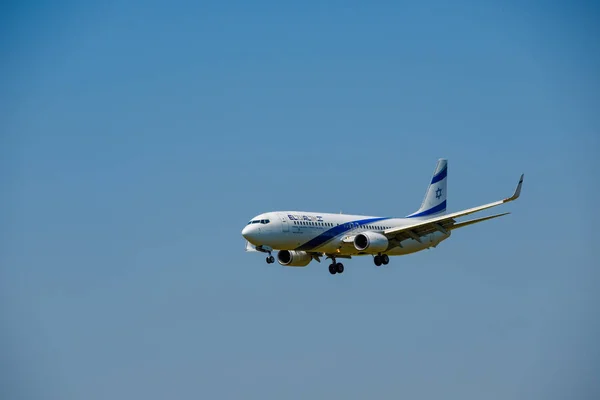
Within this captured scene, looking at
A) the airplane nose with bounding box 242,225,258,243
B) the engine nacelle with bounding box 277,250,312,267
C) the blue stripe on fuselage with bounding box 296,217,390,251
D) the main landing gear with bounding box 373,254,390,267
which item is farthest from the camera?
Answer: the main landing gear with bounding box 373,254,390,267

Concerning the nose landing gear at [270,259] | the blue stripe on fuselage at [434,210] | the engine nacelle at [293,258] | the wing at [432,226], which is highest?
the blue stripe on fuselage at [434,210]

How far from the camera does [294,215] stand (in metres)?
70.1

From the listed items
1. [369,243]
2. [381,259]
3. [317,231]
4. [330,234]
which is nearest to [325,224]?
[330,234]

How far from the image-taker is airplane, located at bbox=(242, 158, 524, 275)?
68688mm

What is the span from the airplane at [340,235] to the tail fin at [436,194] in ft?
8.57

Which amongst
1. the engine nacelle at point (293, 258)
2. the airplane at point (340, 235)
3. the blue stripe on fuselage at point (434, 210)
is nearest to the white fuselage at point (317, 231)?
the airplane at point (340, 235)

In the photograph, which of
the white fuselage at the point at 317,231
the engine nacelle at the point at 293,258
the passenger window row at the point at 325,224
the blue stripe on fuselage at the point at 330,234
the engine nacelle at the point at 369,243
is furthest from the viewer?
the engine nacelle at the point at 293,258

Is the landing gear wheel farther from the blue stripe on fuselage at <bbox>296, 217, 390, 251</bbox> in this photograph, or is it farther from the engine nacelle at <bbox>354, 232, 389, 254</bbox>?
the blue stripe on fuselage at <bbox>296, 217, 390, 251</bbox>

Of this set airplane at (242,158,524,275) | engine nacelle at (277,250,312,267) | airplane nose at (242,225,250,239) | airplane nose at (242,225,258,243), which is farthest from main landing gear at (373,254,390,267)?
airplane nose at (242,225,250,239)

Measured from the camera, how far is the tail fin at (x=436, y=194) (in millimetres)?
83188

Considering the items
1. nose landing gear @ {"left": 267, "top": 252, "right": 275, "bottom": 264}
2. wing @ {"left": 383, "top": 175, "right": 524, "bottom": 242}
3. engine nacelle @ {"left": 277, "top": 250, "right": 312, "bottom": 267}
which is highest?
wing @ {"left": 383, "top": 175, "right": 524, "bottom": 242}

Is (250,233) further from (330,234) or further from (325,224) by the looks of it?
(330,234)

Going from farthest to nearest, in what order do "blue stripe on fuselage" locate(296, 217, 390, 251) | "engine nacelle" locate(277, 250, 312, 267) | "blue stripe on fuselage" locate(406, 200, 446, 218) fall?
"blue stripe on fuselage" locate(406, 200, 446, 218) → "engine nacelle" locate(277, 250, 312, 267) → "blue stripe on fuselage" locate(296, 217, 390, 251)

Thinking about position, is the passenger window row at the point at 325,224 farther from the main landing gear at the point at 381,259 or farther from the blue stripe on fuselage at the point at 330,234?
the main landing gear at the point at 381,259
